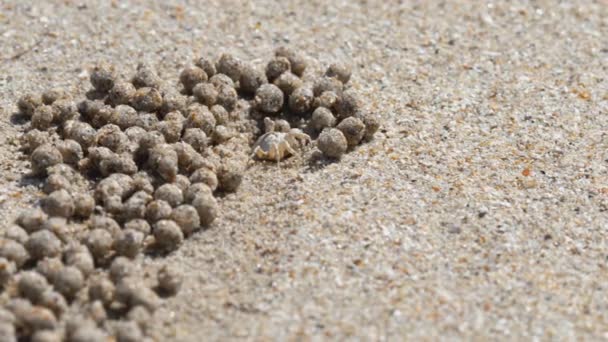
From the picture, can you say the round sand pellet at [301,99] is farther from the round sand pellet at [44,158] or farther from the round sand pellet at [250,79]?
the round sand pellet at [44,158]

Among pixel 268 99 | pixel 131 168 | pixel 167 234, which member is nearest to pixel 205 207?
pixel 167 234

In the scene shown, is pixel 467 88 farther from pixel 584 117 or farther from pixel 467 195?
pixel 467 195

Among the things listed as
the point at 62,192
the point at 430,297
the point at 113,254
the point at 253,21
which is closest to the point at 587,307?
the point at 430,297

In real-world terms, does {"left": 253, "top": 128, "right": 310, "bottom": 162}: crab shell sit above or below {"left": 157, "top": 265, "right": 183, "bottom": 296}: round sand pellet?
above

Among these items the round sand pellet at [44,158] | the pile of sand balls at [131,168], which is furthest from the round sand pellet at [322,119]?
the round sand pellet at [44,158]

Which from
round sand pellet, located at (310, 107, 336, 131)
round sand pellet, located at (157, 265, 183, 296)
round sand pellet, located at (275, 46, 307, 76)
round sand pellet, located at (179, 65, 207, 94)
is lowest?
round sand pellet, located at (157, 265, 183, 296)

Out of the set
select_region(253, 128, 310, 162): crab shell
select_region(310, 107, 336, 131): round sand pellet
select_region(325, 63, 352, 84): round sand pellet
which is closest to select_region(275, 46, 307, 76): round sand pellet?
select_region(325, 63, 352, 84): round sand pellet

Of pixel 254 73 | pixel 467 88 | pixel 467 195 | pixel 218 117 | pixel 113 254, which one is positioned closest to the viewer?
pixel 113 254

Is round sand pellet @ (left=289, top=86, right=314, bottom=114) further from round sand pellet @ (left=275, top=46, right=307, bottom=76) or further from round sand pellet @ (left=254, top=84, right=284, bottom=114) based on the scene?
round sand pellet @ (left=275, top=46, right=307, bottom=76)
